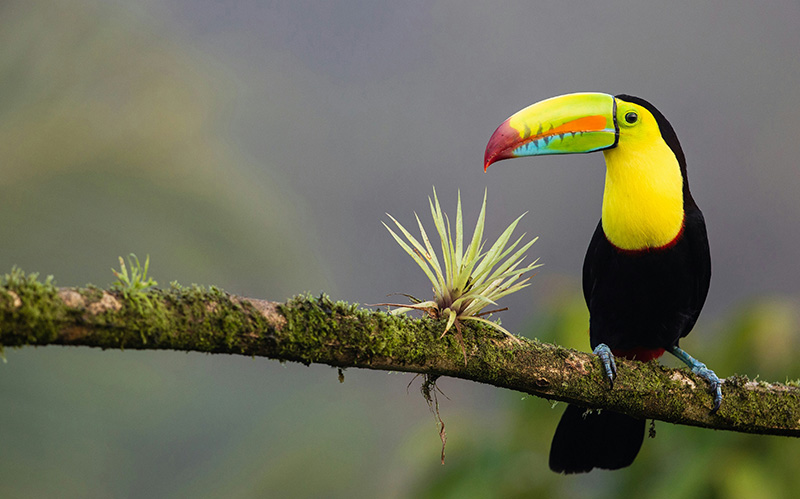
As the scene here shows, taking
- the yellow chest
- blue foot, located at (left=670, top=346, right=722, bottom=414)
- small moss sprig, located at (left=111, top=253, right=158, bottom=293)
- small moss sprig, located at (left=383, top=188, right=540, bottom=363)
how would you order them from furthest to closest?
1. the yellow chest
2. blue foot, located at (left=670, top=346, right=722, bottom=414)
3. small moss sprig, located at (left=383, top=188, right=540, bottom=363)
4. small moss sprig, located at (left=111, top=253, right=158, bottom=293)

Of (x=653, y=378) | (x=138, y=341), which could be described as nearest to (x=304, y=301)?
(x=138, y=341)

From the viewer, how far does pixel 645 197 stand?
89.8 inches

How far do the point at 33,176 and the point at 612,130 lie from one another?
6.12 meters

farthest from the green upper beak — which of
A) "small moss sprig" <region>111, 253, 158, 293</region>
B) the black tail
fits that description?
"small moss sprig" <region>111, 253, 158, 293</region>

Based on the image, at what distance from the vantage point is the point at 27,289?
1199 millimetres

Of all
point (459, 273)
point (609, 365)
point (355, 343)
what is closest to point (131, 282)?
point (355, 343)

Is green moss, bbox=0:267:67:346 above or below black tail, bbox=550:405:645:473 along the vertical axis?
above

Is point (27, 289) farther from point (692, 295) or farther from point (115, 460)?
point (115, 460)

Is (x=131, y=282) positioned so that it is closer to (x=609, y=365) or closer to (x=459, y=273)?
(x=459, y=273)

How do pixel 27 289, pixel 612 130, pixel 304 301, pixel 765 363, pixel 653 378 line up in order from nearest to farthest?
pixel 27 289 < pixel 304 301 < pixel 653 378 < pixel 612 130 < pixel 765 363

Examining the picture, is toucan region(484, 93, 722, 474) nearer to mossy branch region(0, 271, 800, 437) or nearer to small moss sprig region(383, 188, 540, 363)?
mossy branch region(0, 271, 800, 437)

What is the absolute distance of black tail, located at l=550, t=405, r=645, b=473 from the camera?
229 cm

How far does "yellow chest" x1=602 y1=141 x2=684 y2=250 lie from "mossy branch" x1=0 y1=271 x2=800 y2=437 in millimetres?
452

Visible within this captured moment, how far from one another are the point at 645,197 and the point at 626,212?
0.07 m
